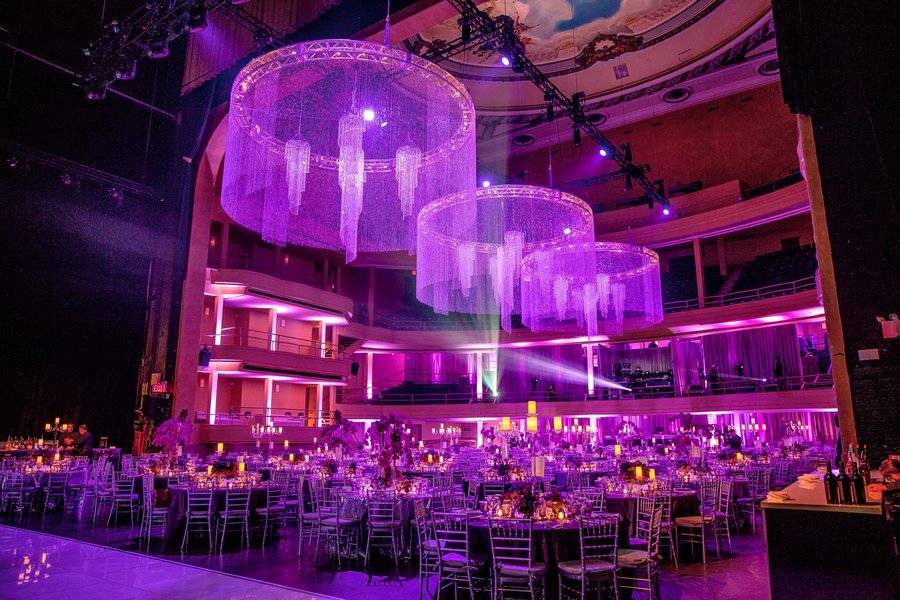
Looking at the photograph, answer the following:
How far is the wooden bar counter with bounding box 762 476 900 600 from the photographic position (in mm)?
3363

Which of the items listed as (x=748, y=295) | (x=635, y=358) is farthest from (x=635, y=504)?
(x=635, y=358)

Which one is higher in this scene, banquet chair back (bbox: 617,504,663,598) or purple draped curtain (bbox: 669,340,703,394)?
purple draped curtain (bbox: 669,340,703,394)

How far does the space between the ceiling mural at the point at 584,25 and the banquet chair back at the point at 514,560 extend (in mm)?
13810

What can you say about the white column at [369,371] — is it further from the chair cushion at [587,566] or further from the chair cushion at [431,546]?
the chair cushion at [587,566]

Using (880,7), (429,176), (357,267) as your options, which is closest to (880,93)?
(880,7)

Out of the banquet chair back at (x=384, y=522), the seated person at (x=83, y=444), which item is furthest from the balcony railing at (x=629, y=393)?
the banquet chair back at (x=384, y=522)

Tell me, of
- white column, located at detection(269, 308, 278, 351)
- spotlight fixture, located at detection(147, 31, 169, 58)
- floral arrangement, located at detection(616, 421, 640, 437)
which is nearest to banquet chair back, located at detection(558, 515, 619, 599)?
spotlight fixture, located at detection(147, 31, 169, 58)

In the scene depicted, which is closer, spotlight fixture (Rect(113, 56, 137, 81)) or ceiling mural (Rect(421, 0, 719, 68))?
spotlight fixture (Rect(113, 56, 137, 81))

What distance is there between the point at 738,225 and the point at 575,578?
17.5 metres

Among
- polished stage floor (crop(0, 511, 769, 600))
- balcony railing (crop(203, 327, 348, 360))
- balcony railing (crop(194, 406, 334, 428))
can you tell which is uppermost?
balcony railing (crop(203, 327, 348, 360))

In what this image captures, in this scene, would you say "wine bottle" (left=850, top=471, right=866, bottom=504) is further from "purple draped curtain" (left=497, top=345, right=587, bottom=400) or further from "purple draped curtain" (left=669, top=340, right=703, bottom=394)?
"purple draped curtain" (left=497, top=345, right=587, bottom=400)

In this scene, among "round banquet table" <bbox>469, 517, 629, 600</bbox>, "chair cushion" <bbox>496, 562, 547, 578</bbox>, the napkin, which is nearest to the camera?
the napkin

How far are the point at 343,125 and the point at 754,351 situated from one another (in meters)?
18.6

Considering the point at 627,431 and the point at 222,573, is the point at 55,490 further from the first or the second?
the point at 627,431
